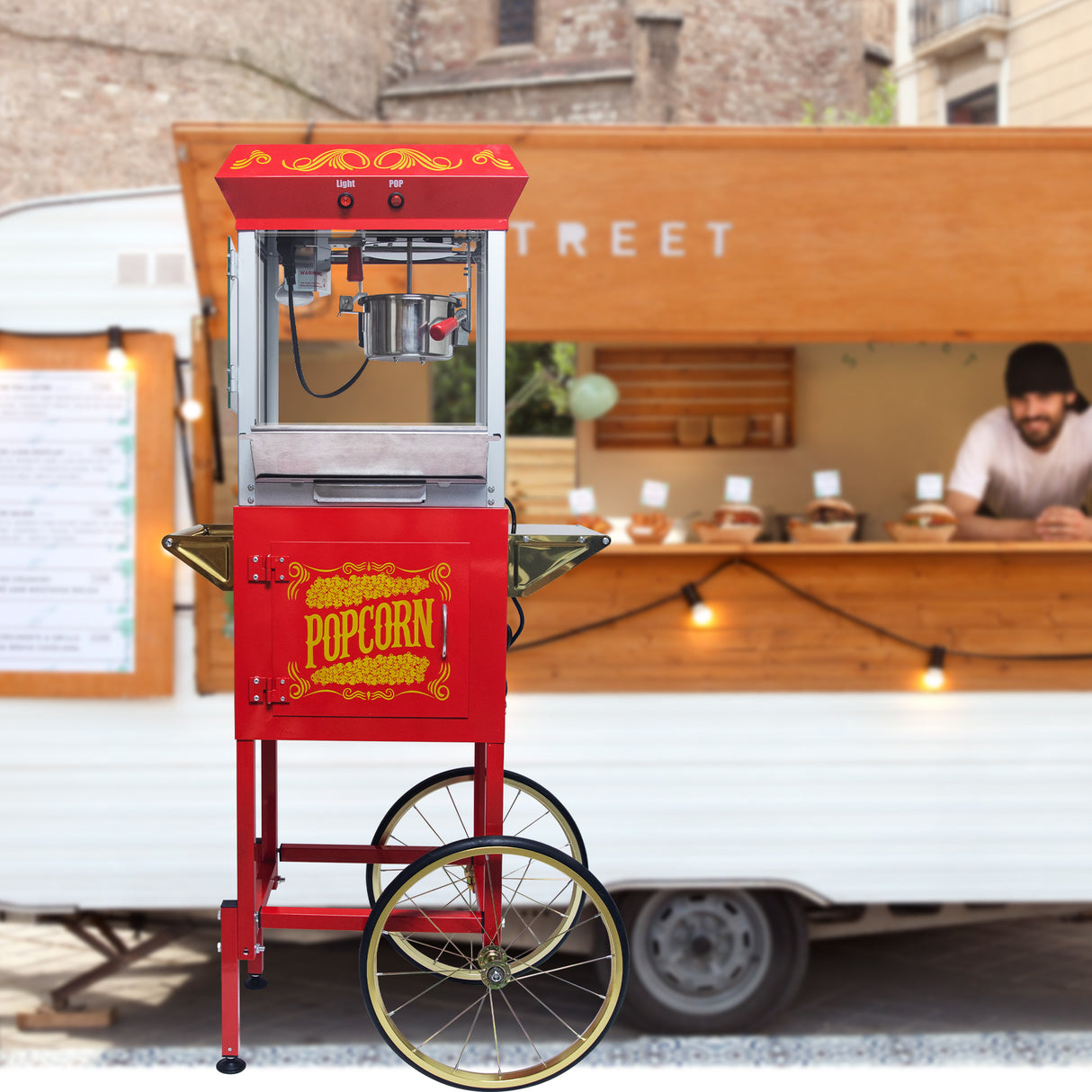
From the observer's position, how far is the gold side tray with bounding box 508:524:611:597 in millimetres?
2363

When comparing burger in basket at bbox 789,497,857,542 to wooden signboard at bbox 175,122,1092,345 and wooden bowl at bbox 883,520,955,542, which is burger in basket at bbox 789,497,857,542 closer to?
wooden bowl at bbox 883,520,955,542

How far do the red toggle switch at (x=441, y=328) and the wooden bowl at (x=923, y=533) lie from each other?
3.20m

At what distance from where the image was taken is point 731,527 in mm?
5098

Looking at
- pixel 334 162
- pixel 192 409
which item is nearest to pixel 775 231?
pixel 192 409

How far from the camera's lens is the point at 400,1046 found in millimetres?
2211

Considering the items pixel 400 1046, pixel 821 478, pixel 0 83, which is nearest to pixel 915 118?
pixel 0 83

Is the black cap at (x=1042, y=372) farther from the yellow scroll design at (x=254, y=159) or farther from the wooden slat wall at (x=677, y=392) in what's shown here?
the yellow scroll design at (x=254, y=159)

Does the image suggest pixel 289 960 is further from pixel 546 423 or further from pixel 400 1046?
pixel 546 423

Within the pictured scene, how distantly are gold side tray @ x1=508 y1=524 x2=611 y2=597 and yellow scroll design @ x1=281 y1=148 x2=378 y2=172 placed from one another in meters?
0.67

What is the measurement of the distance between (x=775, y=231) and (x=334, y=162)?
2.92m

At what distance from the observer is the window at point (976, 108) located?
1581 cm

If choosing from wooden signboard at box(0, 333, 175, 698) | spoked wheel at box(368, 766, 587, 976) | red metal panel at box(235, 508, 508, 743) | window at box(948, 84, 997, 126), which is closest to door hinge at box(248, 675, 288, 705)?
red metal panel at box(235, 508, 508, 743)

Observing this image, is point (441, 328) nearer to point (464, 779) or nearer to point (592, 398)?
point (464, 779)

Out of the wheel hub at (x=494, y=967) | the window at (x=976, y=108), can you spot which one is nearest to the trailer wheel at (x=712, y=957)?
the wheel hub at (x=494, y=967)
